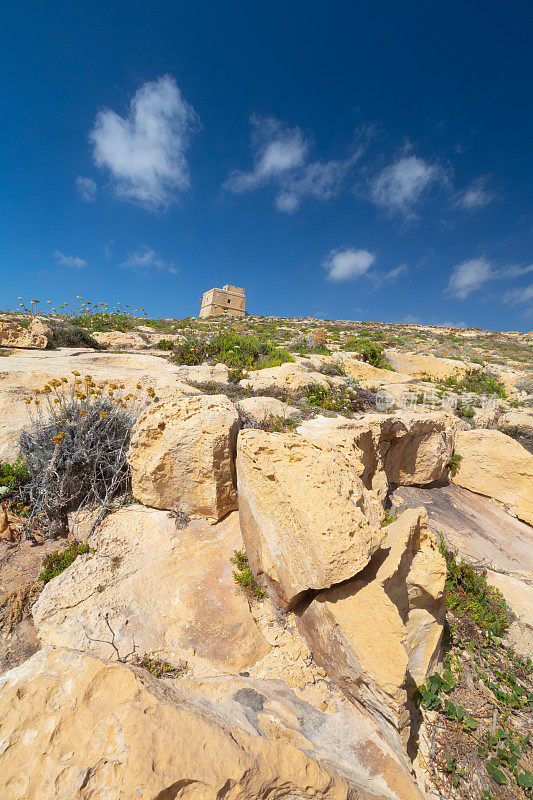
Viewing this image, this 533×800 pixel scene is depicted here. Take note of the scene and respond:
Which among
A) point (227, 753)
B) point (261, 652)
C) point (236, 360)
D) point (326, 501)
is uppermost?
point (236, 360)

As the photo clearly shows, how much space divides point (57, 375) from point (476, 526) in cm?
851

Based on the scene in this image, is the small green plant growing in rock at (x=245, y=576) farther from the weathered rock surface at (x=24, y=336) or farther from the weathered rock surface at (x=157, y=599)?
the weathered rock surface at (x=24, y=336)

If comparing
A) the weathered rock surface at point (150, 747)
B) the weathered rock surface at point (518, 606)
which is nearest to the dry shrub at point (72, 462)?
the weathered rock surface at point (150, 747)

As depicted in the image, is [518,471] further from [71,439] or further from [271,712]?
[71,439]

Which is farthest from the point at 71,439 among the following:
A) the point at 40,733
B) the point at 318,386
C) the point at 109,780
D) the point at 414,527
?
the point at 318,386

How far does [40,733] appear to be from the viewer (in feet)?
5.16

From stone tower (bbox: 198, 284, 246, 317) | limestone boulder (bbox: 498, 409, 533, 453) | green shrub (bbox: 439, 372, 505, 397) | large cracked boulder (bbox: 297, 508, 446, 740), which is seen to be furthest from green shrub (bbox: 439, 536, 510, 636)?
stone tower (bbox: 198, 284, 246, 317)

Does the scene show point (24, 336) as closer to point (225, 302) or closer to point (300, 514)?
point (300, 514)

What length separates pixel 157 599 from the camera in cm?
317

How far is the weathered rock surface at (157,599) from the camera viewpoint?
2.80 meters

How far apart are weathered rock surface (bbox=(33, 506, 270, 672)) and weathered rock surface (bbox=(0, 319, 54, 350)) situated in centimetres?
876

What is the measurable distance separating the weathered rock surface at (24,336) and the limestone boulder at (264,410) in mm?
8040

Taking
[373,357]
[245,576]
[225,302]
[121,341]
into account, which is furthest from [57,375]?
[225,302]

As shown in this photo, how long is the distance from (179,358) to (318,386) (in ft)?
15.6
